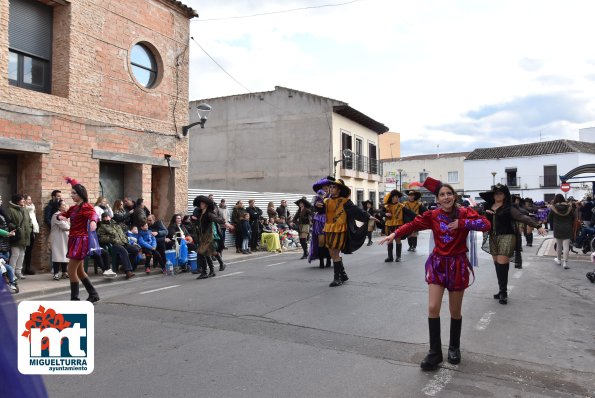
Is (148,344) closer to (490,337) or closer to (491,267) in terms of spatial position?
(490,337)

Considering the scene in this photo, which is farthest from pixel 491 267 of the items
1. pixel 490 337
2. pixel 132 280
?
pixel 132 280

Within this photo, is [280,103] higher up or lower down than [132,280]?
higher up

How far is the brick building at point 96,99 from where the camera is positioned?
11.2 metres

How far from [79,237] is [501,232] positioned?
260 inches

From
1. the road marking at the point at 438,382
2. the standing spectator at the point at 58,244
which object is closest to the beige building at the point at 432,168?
the standing spectator at the point at 58,244

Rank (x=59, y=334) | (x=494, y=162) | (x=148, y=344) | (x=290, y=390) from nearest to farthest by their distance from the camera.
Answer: (x=59, y=334)
(x=290, y=390)
(x=148, y=344)
(x=494, y=162)

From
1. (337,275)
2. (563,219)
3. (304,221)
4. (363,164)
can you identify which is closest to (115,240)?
(337,275)

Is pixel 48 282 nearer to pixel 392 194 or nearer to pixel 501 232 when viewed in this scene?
pixel 392 194

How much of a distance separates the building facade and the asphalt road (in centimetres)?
1983

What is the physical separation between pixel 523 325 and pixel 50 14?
42.4 ft

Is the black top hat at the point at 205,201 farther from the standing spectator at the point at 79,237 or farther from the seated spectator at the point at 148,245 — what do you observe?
the standing spectator at the point at 79,237

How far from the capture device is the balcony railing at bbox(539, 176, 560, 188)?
47.7m

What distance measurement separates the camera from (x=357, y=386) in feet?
13.0

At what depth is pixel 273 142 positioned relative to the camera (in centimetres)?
2920
